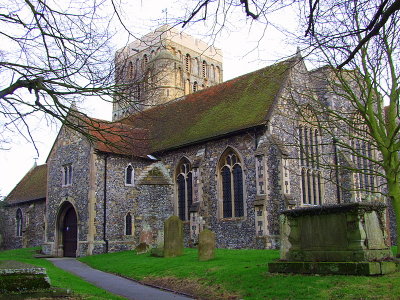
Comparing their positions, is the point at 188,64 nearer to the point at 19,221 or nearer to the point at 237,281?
the point at 19,221

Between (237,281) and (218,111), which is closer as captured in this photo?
(237,281)

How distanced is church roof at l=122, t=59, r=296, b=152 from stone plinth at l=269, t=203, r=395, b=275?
851 cm

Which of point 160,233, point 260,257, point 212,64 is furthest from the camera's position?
point 212,64

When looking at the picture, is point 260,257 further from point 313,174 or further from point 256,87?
point 256,87

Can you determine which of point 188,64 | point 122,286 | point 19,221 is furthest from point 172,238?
point 188,64

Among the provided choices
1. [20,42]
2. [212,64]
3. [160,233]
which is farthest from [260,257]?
[212,64]

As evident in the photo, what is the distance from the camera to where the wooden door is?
24.4 m

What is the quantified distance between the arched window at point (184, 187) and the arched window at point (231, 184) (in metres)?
2.49

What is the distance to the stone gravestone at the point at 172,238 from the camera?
56.5 feet

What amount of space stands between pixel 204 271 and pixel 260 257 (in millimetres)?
2382

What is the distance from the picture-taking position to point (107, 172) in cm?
2361

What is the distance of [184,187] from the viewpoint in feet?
76.2

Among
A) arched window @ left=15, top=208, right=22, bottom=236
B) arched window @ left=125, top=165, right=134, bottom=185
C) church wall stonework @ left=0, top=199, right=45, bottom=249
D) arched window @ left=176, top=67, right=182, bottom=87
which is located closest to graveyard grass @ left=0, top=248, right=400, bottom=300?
arched window @ left=125, top=165, right=134, bottom=185

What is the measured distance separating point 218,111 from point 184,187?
4561 millimetres
